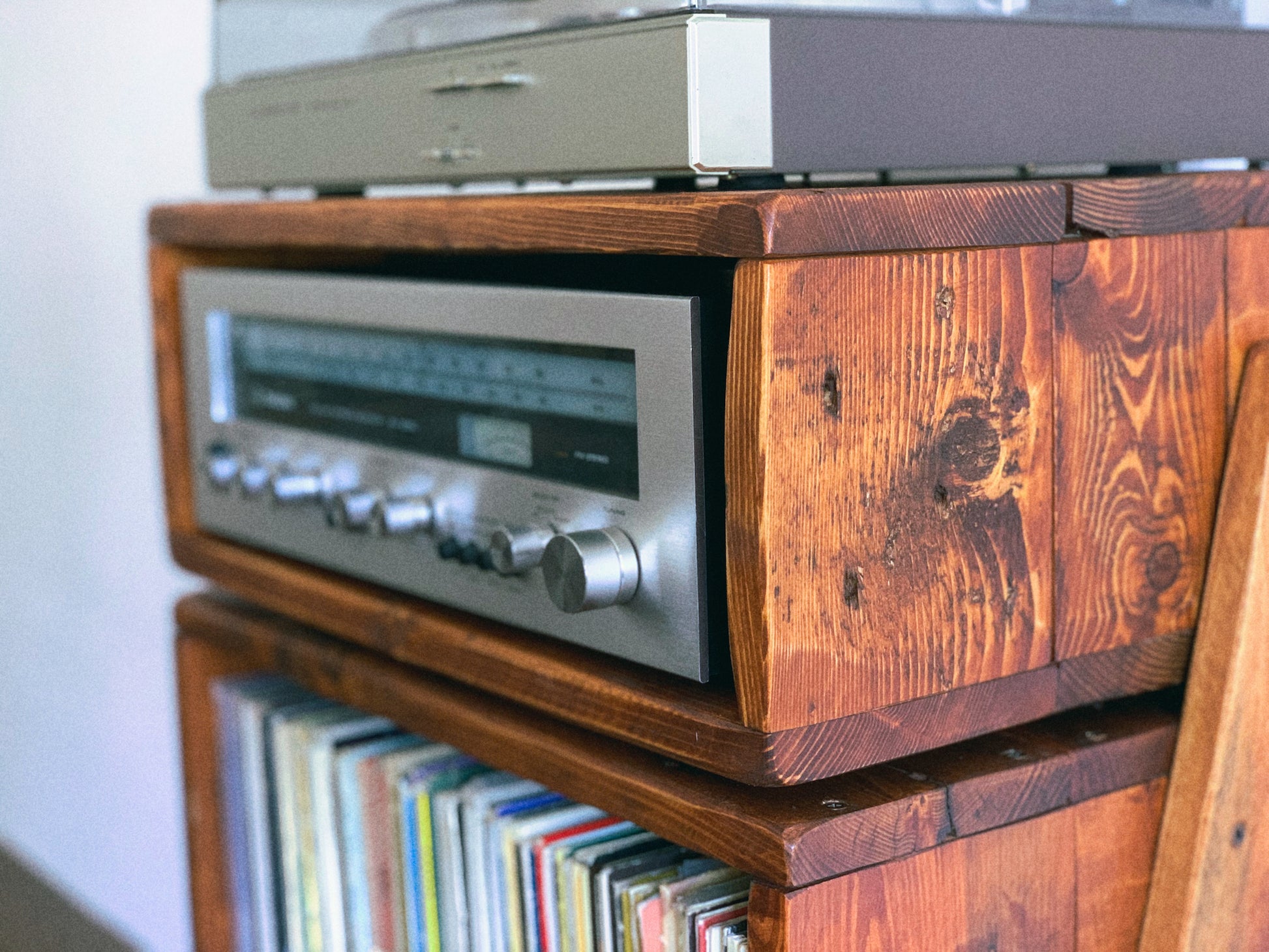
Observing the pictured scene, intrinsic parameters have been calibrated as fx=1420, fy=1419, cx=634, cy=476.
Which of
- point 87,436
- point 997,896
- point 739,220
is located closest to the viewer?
point 739,220

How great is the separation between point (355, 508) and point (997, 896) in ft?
1.38

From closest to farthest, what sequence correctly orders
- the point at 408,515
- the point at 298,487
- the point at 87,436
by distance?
the point at 408,515 → the point at 298,487 → the point at 87,436

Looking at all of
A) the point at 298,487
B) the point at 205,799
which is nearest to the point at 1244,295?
the point at 298,487

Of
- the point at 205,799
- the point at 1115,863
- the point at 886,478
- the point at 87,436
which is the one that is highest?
the point at 886,478

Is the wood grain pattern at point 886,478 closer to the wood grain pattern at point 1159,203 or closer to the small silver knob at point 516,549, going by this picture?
the wood grain pattern at point 1159,203

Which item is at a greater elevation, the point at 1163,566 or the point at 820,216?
the point at 820,216

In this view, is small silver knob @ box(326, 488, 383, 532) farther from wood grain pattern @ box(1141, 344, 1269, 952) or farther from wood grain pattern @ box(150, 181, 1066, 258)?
wood grain pattern @ box(1141, 344, 1269, 952)

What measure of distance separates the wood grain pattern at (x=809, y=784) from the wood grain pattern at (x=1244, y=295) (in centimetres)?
19

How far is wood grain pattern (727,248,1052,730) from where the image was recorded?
578 mm

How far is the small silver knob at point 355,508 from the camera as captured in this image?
85cm

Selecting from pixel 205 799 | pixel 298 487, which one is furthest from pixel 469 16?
pixel 205 799

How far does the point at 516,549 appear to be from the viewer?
2.35ft

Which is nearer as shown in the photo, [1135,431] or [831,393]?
[831,393]

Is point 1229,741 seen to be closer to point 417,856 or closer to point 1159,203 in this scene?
point 1159,203
